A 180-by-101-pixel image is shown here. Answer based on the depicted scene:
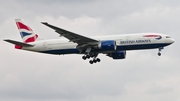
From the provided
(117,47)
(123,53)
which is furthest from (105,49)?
(123,53)

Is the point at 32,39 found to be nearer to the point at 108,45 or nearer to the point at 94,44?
the point at 94,44

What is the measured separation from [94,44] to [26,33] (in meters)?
14.0

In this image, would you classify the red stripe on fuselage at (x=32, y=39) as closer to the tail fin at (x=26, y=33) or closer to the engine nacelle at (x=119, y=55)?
the tail fin at (x=26, y=33)

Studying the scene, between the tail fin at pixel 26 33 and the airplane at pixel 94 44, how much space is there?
70.1 inches

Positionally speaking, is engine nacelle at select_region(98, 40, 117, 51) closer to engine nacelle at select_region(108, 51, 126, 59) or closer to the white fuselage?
the white fuselage

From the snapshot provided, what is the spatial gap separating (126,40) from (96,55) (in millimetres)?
6682

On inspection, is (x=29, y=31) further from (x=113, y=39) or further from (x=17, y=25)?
(x=113, y=39)

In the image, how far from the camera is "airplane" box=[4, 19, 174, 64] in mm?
91312

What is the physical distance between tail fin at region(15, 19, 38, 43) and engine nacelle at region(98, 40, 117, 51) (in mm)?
13099

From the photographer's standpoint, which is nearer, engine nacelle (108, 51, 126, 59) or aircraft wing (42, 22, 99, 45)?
aircraft wing (42, 22, 99, 45)

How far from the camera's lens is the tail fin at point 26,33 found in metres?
100

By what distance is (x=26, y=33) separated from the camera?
101438mm

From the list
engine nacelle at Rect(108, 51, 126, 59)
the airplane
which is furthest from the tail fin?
engine nacelle at Rect(108, 51, 126, 59)

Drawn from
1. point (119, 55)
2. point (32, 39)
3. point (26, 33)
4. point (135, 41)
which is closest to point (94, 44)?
point (135, 41)
